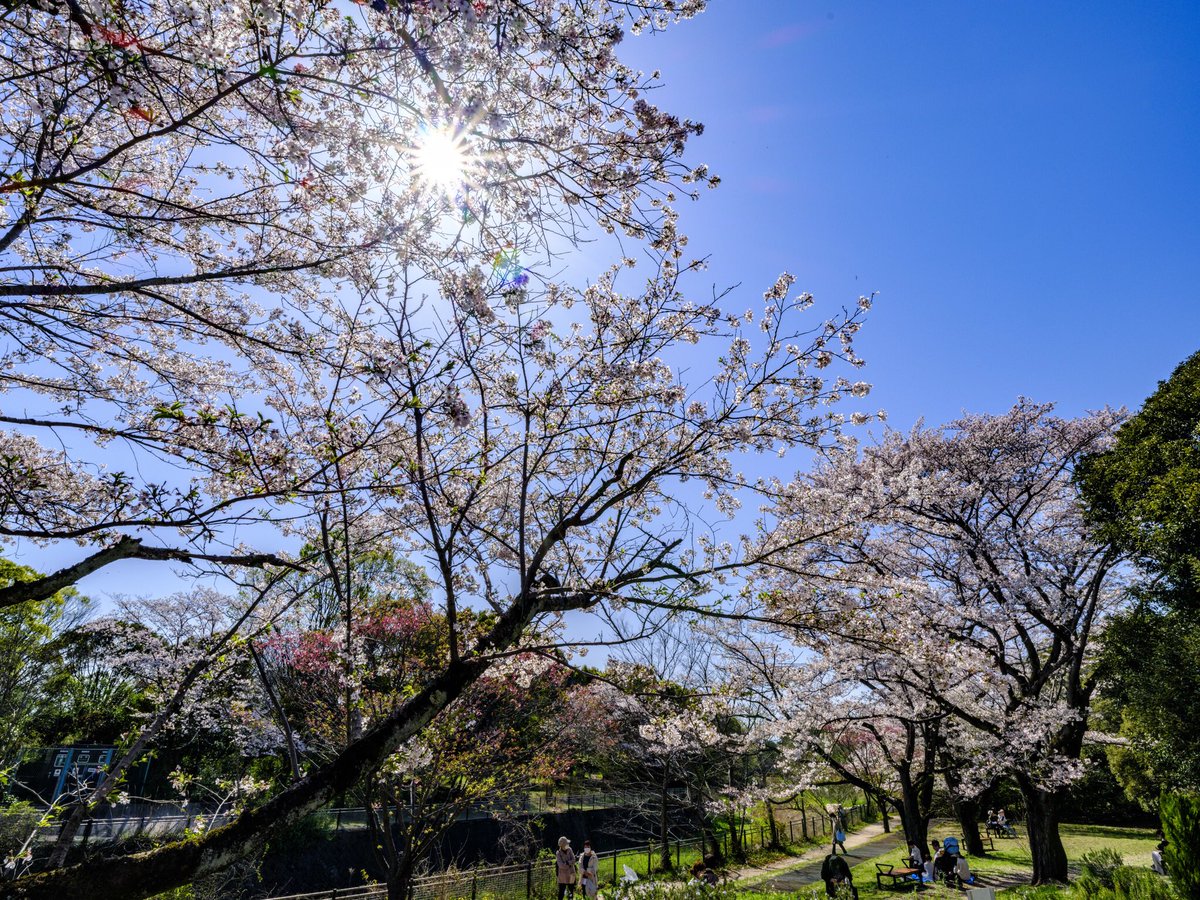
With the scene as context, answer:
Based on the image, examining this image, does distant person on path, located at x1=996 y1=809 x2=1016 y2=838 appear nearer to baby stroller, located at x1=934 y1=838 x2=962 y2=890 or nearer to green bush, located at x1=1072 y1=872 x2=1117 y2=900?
baby stroller, located at x1=934 y1=838 x2=962 y2=890

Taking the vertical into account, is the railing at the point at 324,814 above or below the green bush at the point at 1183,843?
below

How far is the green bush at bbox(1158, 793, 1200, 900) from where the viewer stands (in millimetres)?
5121

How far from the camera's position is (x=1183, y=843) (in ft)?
17.1

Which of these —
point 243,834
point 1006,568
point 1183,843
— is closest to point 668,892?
point 243,834

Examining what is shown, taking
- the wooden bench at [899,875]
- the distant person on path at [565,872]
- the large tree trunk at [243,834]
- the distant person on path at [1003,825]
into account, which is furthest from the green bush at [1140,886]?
the distant person on path at [1003,825]

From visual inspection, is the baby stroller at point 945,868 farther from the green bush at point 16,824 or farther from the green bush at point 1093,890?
the green bush at point 16,824

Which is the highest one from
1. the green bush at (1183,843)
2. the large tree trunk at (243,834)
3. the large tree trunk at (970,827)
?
the large tree trunk at (243,834)

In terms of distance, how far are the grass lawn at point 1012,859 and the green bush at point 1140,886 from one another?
257cm

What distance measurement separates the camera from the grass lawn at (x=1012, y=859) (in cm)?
1167

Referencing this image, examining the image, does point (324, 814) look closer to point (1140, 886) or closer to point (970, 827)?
point (1140, 886)

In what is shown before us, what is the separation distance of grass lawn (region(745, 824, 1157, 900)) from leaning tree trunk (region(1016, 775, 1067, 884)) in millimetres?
694

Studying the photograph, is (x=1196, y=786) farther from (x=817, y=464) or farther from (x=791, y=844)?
(x=791, y=844)

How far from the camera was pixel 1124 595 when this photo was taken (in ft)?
41.2

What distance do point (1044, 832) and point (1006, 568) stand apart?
205 inches
